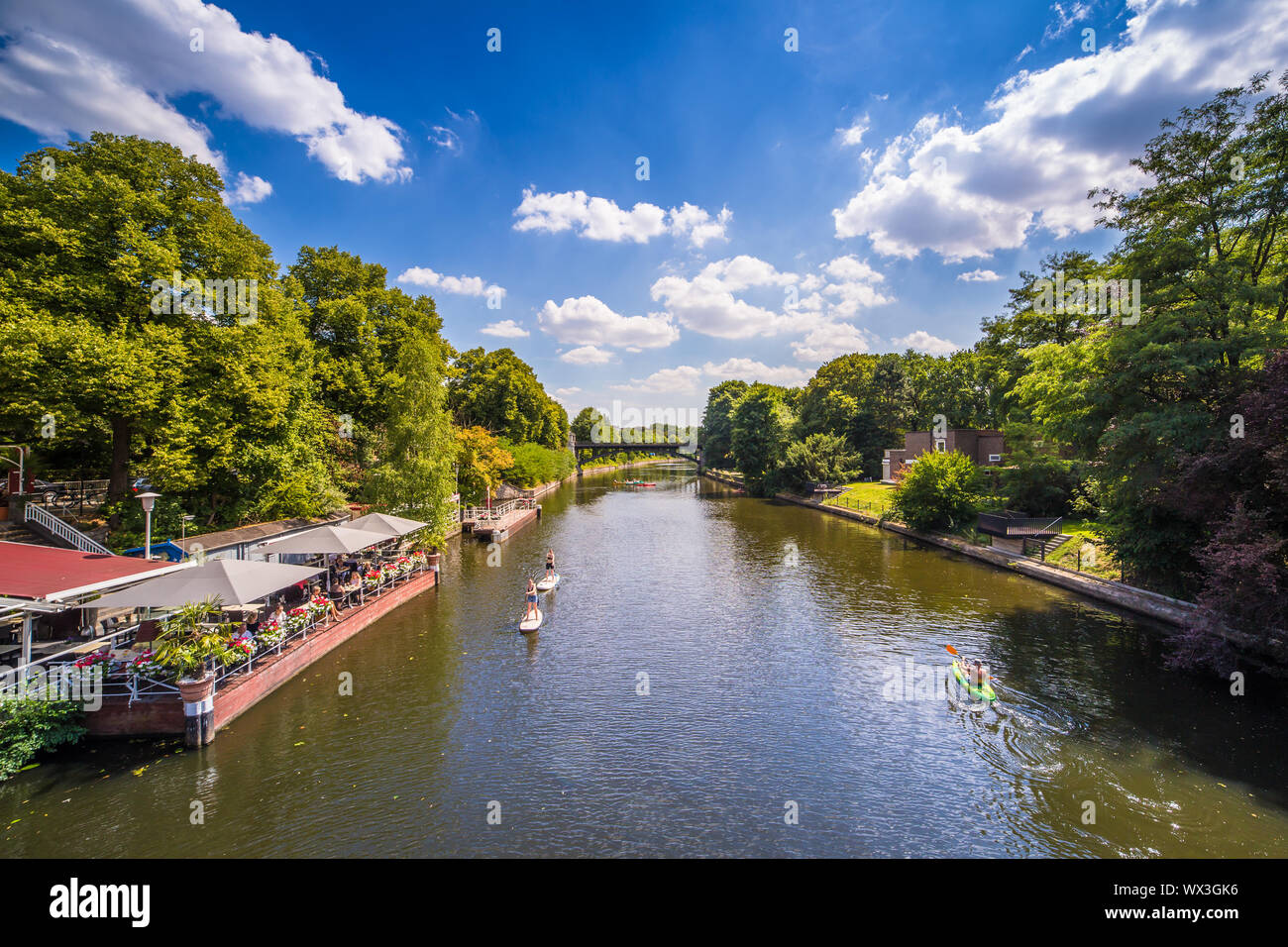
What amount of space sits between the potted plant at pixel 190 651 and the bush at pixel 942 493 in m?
40.0

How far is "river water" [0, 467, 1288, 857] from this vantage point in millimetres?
9508

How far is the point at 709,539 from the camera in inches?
1649

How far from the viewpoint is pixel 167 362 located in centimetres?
2081

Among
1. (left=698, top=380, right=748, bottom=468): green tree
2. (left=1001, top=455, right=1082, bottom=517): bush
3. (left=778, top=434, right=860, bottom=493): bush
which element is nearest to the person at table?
(left=1001, top=455, right=1082, bottom=517): bush

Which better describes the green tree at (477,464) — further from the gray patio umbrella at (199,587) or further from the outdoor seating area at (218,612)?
the gray patio umbrella at (199,587)

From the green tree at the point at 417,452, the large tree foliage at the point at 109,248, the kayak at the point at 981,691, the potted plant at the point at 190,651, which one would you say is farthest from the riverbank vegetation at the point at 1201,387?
the large tree foliage at the point at 109,248

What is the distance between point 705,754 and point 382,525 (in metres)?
17.9

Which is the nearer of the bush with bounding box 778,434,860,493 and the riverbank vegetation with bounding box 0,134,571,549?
the riverbank vegetation with bounding box 0,134,571,549

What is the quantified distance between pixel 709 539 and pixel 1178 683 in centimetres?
2831

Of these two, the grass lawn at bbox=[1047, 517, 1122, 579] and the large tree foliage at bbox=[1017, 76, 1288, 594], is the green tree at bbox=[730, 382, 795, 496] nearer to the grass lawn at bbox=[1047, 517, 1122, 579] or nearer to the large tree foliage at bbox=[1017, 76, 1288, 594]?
the grass lawn at bbox=[1047, 517, 1122, 579]

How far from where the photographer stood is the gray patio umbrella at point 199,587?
41.2ft

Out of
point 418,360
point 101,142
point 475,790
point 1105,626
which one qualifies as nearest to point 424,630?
point 475,790

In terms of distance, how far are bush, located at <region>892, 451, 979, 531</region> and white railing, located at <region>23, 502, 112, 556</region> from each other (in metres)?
44.0
